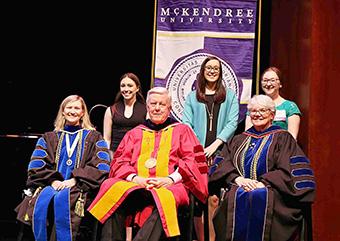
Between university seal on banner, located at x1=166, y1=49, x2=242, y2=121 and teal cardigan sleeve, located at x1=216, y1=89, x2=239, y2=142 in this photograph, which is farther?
university seal on banner, located at x1=166, y1=49, x2=242, y2=121

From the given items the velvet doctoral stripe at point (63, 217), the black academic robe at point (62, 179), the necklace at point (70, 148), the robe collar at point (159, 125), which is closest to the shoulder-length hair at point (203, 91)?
the robe collar at point (159, 125)

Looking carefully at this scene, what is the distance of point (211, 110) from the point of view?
4355mm

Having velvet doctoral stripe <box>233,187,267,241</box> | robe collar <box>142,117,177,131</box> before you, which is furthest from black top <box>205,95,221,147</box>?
velvet doctoral stripe <box>233,187,267,241</box>

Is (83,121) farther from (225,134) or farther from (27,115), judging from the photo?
(27,115)

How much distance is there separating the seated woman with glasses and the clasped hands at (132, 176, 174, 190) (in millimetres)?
464

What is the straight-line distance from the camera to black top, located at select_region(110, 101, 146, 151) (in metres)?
4.55

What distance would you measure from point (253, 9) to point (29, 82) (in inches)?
134

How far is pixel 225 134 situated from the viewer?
166 inches

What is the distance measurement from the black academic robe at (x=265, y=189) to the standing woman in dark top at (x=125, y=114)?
3.87 ft

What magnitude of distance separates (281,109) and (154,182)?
1.57 m

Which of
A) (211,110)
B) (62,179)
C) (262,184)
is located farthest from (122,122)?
(262,184)

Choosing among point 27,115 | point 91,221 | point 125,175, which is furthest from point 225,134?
point 27,115

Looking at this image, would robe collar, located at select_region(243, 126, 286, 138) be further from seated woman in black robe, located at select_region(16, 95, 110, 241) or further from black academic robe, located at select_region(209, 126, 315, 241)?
seated woman in black robe, located at select_region(16, 95, 110, 241)

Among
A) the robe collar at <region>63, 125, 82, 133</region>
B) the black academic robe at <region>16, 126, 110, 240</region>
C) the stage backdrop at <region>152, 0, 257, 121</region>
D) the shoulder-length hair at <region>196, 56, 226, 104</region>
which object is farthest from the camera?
the stage backdrop at <region>152, 0, 257, 121</region>
